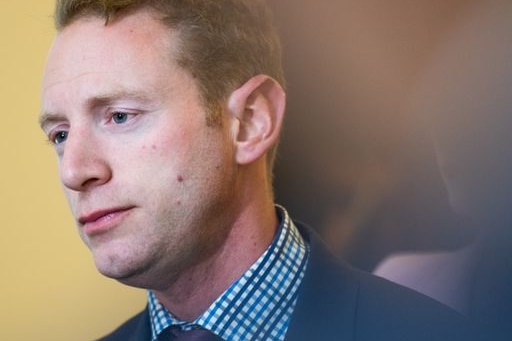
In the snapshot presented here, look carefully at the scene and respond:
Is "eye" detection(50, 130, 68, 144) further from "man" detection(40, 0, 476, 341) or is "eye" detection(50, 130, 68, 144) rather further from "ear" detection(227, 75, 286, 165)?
"ear" detection(227, 75, 286, 165)

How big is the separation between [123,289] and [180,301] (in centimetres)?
25

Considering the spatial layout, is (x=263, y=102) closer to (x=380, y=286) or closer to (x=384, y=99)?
(x=384, y=99)

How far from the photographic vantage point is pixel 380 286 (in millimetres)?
828

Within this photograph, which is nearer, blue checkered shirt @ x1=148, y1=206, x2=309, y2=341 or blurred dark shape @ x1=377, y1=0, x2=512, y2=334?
blurred dark shape @ x1=377, y1=0, x2=512, y2=334

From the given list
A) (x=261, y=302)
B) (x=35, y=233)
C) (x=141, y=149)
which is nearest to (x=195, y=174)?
(x=141, y=149)

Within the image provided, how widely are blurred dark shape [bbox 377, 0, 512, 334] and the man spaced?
4cm

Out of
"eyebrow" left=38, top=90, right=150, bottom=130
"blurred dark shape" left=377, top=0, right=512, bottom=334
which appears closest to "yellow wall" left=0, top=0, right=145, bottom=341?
"eyebrow" left=38, top=90, right=150, bottom=130

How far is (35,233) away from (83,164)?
0.35 metres

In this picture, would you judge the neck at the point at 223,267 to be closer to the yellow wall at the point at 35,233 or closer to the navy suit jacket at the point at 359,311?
the navy suit jacket at the point at 359,311

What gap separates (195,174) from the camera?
0.79 meters

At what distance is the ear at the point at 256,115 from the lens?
0.84m

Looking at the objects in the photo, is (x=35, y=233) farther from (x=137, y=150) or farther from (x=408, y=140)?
(x=408, y=140)

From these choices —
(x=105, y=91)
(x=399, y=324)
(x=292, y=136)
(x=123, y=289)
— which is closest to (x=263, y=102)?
(x=292, y=136)

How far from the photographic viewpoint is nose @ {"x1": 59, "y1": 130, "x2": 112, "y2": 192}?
0.78 metres
